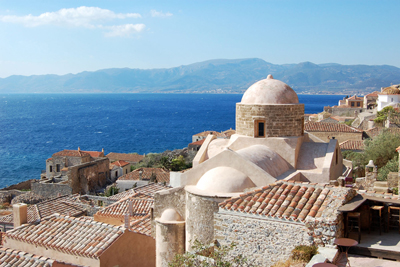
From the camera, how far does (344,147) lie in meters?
31.9

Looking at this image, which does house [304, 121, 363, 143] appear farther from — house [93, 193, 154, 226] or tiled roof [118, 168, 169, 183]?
house [93, 193, 154, 226]

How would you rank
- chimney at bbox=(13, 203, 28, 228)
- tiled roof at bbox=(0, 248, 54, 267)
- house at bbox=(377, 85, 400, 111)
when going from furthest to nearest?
house at bbox=(377, 85, 400, 111)
chimney at bbox=(13, 203, 28, 228)
tiled roof at bbox=(0, 248, 54, 267)

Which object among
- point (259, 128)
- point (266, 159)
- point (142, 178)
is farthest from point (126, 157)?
point (266, 159)

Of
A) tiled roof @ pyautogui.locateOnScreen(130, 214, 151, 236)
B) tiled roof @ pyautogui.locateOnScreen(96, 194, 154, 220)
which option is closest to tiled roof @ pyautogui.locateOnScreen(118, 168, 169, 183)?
tiled roof @ pyautogui.locateOnScreen(96, 194, 154, 220)

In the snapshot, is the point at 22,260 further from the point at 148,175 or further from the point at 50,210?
the point at 148,175

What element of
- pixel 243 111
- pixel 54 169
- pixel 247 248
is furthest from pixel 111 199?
pixel 54 169

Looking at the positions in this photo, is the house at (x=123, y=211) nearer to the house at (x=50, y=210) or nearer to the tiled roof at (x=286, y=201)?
the house at (x=50, y=210)

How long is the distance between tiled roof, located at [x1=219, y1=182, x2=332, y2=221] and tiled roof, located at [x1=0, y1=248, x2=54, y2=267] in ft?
16.1

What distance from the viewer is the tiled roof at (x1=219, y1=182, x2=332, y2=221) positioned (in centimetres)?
852

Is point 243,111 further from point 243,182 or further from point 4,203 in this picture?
point 4,203

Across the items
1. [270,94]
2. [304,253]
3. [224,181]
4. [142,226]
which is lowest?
[142,226]

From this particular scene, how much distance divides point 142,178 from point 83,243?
968 inches

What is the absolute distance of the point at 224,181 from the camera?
36.9 feet

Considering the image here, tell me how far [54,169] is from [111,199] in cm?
2157
